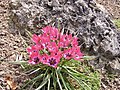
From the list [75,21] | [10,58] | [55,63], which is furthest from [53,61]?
[75,21]

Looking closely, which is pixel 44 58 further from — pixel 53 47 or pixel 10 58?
pixel 10 58

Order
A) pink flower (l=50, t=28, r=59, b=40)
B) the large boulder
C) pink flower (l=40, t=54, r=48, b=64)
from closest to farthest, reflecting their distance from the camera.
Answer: pink flower (l=40, t=54, r=48, b=64), pink flower (l=50, t=28, r=59, b=40), the large boulder

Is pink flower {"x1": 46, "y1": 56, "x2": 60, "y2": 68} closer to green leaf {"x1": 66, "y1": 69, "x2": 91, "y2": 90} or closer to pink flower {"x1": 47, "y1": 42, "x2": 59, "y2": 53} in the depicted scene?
pink flower {"x1": 47, "y1": 42, "x2": 59, "y2": 53}

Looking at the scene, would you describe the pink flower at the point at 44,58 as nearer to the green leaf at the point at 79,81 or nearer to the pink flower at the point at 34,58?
the pink flower at the point at 34,58

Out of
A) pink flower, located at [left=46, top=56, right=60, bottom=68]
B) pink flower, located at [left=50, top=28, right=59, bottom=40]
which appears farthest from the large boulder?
pink flower, located at [left=46, top=56, right=60, bottom=68]

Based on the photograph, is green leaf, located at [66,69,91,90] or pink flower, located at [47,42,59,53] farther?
green leaf, located at [66,69,91,90]

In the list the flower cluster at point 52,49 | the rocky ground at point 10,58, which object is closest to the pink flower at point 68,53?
the flower cluster at point 52,49
